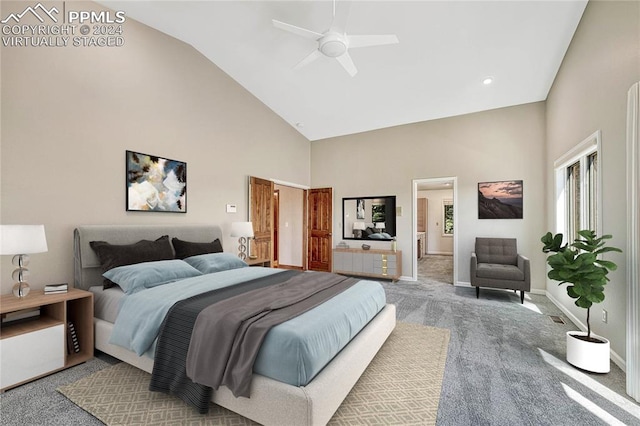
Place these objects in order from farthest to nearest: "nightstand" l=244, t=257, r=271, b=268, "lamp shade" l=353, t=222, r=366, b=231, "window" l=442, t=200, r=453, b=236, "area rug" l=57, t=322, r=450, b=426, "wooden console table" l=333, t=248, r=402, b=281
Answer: "window" l=442, t=200, r=453, b=236, "lamp shade" l=353, t=222, r=366, b=231, "wooden console table" l=333, t=248, r=402, b=281, "nightstand" l=244, t=257, r=271, b=268, "area rug" l=57, t=322, r=450, b=426

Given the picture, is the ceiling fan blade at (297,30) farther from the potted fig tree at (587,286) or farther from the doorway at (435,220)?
the doorway at (435,220)

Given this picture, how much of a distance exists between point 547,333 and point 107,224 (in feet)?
17.0

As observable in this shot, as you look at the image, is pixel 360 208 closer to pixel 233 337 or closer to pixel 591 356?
pixel 591 356

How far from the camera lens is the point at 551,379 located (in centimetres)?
224

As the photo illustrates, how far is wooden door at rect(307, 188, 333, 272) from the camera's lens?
6.77 meters

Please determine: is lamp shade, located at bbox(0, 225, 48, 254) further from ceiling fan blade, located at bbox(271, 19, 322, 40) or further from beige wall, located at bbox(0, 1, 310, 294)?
ceiling fan blade, located at bbox(271, 19, 322, 40)

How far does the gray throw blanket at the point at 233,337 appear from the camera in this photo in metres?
1.63

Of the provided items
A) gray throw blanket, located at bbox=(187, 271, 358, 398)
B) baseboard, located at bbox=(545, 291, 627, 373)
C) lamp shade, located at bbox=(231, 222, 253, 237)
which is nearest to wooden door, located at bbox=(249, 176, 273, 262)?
lamp shade, located at bbox=(231, 222, 253, 237)

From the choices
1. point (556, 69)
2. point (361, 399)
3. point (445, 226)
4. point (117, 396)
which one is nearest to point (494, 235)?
point (556, 69)

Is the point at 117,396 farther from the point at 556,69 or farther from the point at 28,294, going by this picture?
the point at 556,69

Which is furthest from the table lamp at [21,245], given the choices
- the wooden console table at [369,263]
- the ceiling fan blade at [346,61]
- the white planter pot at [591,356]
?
the wooden console table at [369,263]

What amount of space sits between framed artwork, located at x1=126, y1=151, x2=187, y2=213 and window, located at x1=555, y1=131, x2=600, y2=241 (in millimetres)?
4969

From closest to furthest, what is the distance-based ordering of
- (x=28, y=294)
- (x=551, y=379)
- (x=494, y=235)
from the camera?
(x=551, y=379) → (x=28, y=294) → (x=494, y=235)

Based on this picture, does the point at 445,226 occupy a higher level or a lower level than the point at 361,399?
higher
